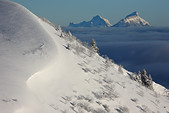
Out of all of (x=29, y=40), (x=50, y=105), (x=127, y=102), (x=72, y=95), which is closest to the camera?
(x=50, y=105)

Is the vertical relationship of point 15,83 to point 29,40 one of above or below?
below

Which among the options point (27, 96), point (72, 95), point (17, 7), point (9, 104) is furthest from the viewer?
point (17, 7)

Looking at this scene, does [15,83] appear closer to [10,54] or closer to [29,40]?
[10,54]

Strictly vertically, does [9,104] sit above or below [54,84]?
below

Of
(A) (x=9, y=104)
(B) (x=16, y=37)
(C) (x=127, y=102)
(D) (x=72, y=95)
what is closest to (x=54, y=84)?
(D) (x=72, y=95)

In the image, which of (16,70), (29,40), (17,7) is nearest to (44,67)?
(16,70)

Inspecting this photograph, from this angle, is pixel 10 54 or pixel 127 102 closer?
pixel 10 54

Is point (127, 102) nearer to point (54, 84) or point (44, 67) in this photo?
point (54, 84)

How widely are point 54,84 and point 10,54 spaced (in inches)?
167

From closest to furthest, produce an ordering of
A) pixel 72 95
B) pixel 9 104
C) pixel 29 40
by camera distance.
Result: pixel 9 104
pixel 72 95
pixel 29 40

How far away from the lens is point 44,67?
42.0ft

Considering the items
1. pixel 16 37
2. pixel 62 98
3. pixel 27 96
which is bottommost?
pixel 27 96

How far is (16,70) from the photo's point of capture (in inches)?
428

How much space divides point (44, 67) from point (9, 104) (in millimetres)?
5416
